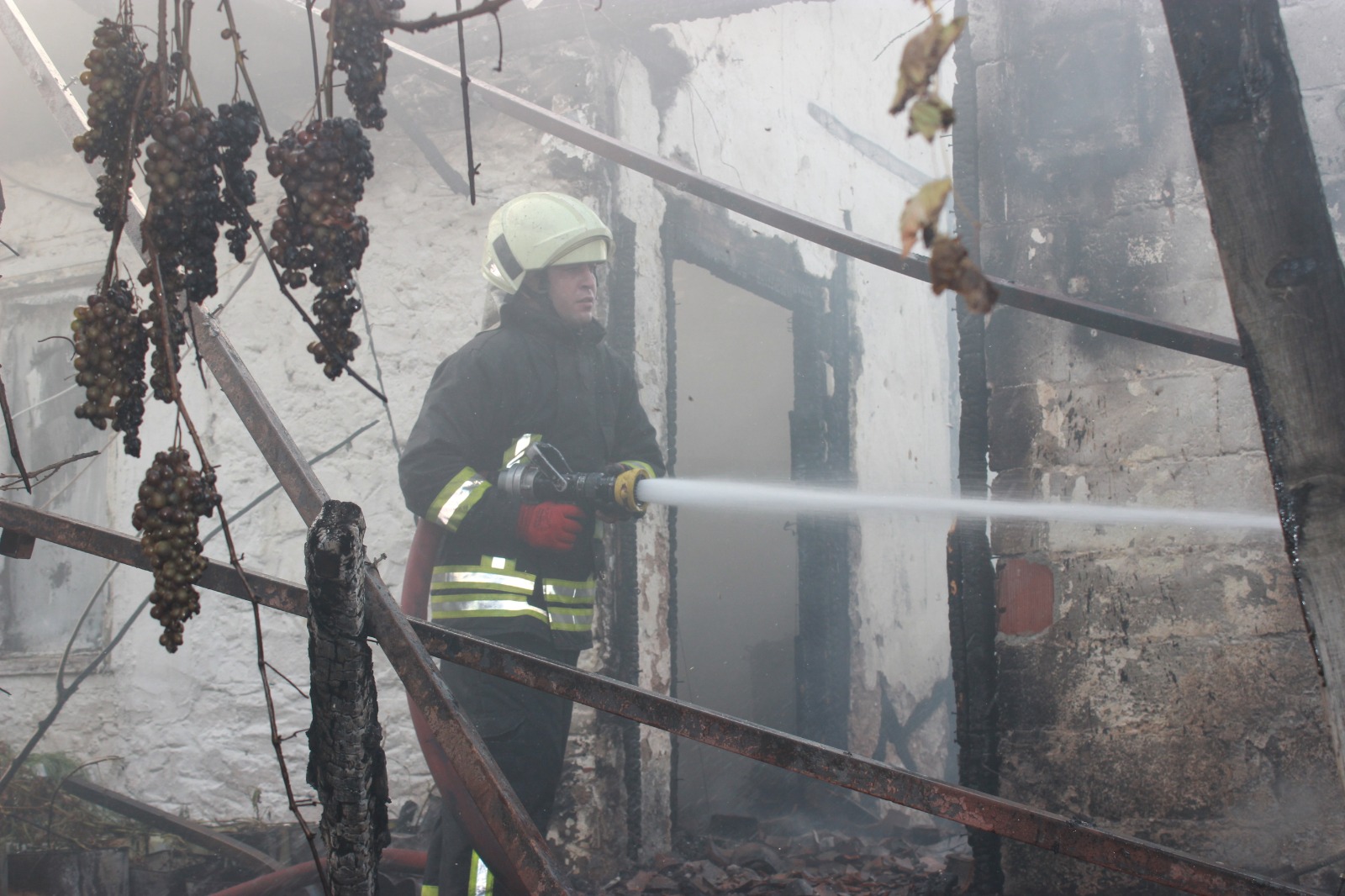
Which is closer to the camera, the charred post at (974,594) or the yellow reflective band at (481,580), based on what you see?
the charred post at (974,594)

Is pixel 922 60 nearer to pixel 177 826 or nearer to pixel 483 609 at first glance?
pixel 483 609

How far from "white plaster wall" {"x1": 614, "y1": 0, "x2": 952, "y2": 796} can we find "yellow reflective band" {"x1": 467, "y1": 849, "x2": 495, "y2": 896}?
10.5 feet

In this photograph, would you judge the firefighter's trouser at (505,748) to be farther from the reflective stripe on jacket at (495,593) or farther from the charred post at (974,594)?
the charred post at (974,594)

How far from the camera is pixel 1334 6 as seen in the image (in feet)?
11.4

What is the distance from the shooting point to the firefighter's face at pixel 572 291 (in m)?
4.00

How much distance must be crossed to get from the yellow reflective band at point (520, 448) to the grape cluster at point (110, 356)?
243 centimetres

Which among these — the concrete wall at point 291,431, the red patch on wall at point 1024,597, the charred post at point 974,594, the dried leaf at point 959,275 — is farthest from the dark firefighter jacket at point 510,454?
the dried leaf at point 959,275

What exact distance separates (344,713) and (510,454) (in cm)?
212

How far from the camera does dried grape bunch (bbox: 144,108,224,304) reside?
4.20 ft

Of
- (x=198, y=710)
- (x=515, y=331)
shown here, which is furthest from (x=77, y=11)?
(x=198, y=710)

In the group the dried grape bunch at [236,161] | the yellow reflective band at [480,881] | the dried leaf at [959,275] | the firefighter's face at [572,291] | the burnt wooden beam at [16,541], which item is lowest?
the yellow reflective band at [480,881]

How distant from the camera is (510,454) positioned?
3840 mm

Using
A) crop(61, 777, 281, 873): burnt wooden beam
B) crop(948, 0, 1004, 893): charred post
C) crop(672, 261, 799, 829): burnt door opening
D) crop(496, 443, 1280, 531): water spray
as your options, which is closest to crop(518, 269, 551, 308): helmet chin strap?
crop(496, 443, 1280, 531): water spray

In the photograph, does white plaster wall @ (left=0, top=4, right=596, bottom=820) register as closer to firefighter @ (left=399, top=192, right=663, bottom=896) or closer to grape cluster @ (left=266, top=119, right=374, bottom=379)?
firefighter @ (left=399, top=192, right=663, bottom=896)
